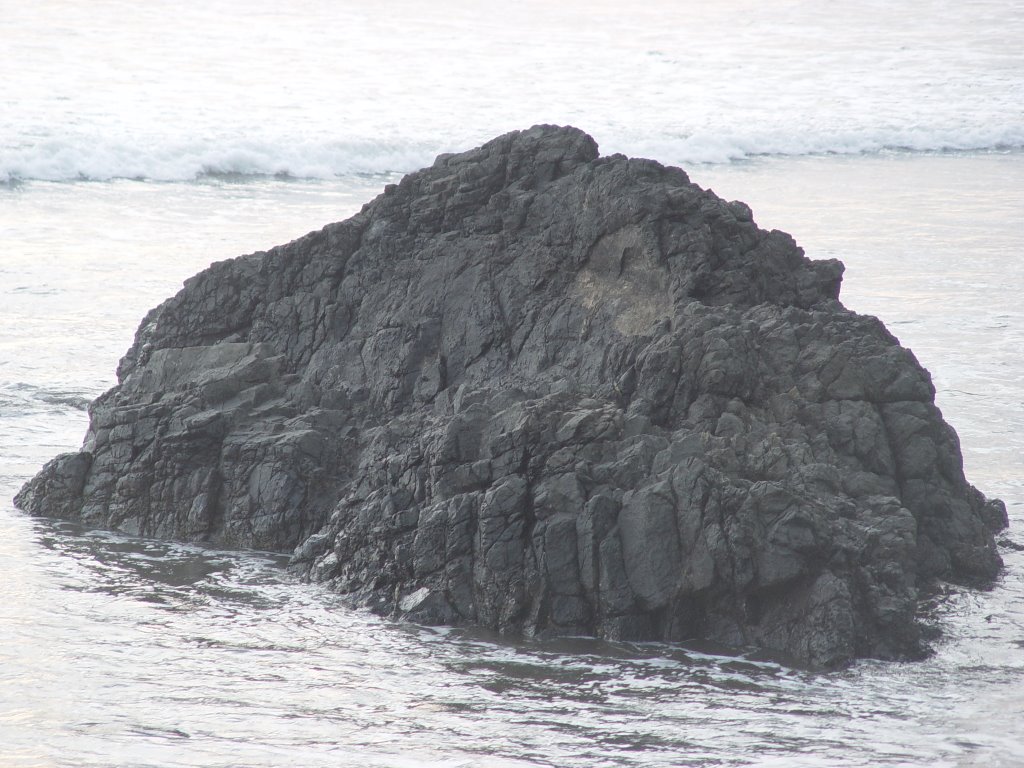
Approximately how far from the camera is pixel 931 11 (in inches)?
1999

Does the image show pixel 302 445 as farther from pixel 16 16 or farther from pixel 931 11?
pixel 931 11

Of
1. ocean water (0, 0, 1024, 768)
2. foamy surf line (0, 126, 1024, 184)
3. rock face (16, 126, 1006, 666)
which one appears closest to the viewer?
ocean water (0, 0, 1024, 768)

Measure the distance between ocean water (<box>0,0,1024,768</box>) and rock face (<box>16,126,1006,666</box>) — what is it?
14.0 inches

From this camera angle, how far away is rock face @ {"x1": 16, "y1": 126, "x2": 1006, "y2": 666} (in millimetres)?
8297

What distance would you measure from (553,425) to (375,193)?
16979mm

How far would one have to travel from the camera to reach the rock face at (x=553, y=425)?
27.2 feet

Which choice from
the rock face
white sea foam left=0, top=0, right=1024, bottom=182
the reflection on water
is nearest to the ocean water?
the reflection on water

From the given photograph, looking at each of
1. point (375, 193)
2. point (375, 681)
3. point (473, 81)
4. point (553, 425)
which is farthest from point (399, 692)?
point (473, 81)

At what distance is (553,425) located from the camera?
29.3 feet

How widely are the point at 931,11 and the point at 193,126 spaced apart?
32044mm

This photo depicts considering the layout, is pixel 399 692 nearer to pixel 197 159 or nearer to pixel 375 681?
pixel 375 681

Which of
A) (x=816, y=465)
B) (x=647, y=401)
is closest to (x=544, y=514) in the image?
(x=647, y=401)

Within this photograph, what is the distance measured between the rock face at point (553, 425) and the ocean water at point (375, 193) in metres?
0.36

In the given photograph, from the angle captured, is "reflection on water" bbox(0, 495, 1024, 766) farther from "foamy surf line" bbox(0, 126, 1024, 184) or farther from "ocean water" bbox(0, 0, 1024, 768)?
"foamy surf line" bbox(0, 126, 1024, 184)
